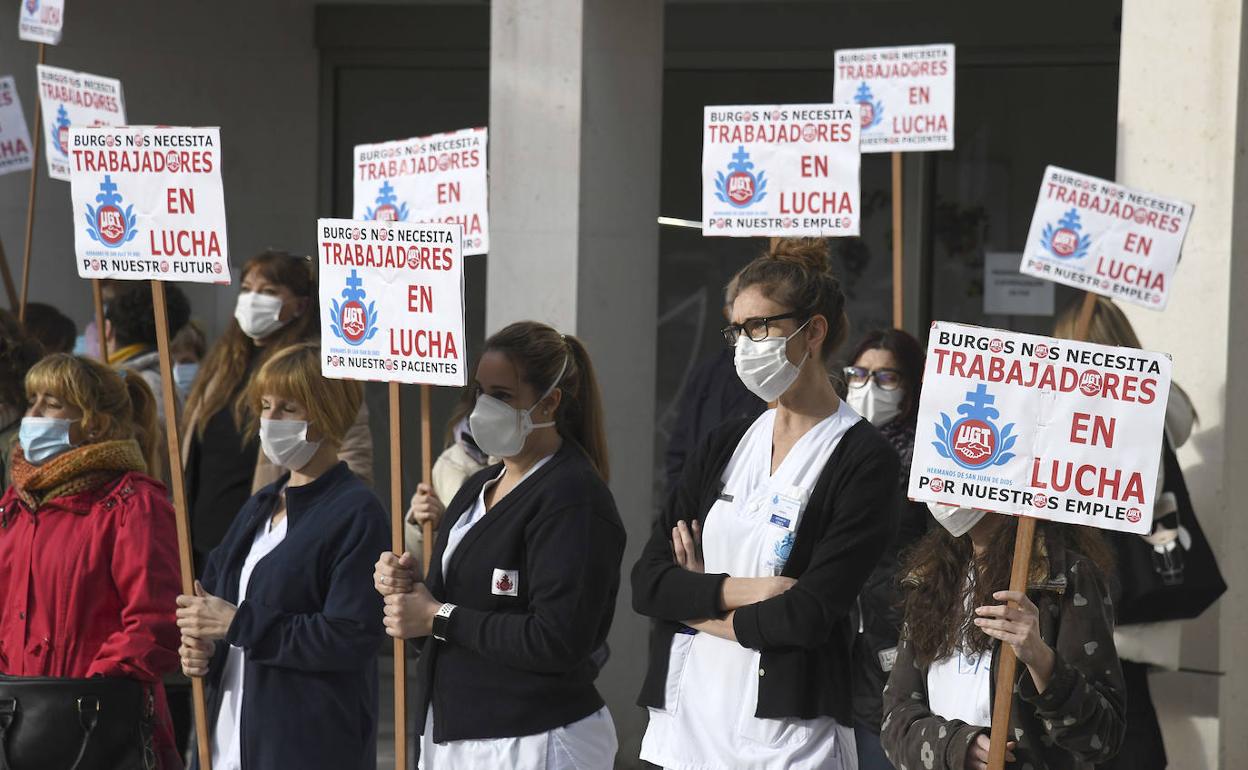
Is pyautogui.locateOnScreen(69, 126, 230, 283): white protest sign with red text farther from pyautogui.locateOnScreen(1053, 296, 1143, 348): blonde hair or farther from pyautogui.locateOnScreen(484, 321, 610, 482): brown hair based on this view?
pyautogui.locateOnScreen(1053, 296, 1143, 348): blonde hair

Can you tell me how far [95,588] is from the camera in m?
4.99

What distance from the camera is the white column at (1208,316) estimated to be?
22.2 feet

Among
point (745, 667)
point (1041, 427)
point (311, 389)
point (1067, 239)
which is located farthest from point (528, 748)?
point (1067, 239)

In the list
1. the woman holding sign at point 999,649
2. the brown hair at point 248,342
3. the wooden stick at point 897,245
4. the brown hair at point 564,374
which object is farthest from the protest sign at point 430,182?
the woman holding sign at point 999,649

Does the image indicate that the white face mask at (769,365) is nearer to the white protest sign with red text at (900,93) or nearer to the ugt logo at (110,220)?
the ugt logo at (110,220)

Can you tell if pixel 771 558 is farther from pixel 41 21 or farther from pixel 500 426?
pixel 41 21

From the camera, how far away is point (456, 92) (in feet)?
35.1

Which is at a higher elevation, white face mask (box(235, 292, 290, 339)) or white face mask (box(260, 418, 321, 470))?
white face mask (box(235, 292, 290, 339))

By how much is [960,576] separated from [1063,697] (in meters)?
0.40

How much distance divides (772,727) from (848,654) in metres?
0.27

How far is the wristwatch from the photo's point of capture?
446cm

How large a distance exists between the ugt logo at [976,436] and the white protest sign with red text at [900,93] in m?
3.71

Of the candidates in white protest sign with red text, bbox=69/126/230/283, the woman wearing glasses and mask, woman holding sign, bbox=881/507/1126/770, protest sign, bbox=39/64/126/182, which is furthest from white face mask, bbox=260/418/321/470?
protest sign, bbox=39/64/126/182

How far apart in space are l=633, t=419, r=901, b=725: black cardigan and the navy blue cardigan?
0.74 metres
